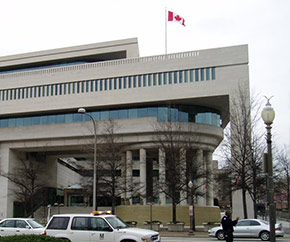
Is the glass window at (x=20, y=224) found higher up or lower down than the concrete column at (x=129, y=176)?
lower down

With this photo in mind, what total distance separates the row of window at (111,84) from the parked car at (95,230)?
35984 millimetres

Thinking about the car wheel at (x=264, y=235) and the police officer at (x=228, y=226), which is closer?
the police officer at (x=228, y=226)

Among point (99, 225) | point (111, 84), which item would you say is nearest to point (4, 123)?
point (111, 84)

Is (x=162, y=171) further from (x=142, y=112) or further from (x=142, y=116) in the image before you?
Result: (x=142, y=112)

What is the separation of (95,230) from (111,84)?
1549 inches

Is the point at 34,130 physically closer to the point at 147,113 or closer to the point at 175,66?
the point at 147,113

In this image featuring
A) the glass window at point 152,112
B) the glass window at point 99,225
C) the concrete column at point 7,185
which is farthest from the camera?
the concrete column at point 7,185

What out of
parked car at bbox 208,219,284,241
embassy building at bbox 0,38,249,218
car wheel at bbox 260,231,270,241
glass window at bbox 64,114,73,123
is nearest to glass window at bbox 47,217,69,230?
parked car at bbox 208,219,284,241

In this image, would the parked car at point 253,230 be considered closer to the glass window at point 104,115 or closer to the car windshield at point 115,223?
the car windshield at point 115,223

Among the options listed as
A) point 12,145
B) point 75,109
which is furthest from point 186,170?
point 12,145

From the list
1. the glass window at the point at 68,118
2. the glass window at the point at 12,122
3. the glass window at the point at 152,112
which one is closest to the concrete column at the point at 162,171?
the glass window at the point at 152,112

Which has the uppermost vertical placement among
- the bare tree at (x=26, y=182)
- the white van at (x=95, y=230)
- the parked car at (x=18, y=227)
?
the bare tree at (x=26, y=182)

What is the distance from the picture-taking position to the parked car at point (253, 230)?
2584 centimetres

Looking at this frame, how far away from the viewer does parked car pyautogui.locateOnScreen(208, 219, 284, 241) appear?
1017 inches
